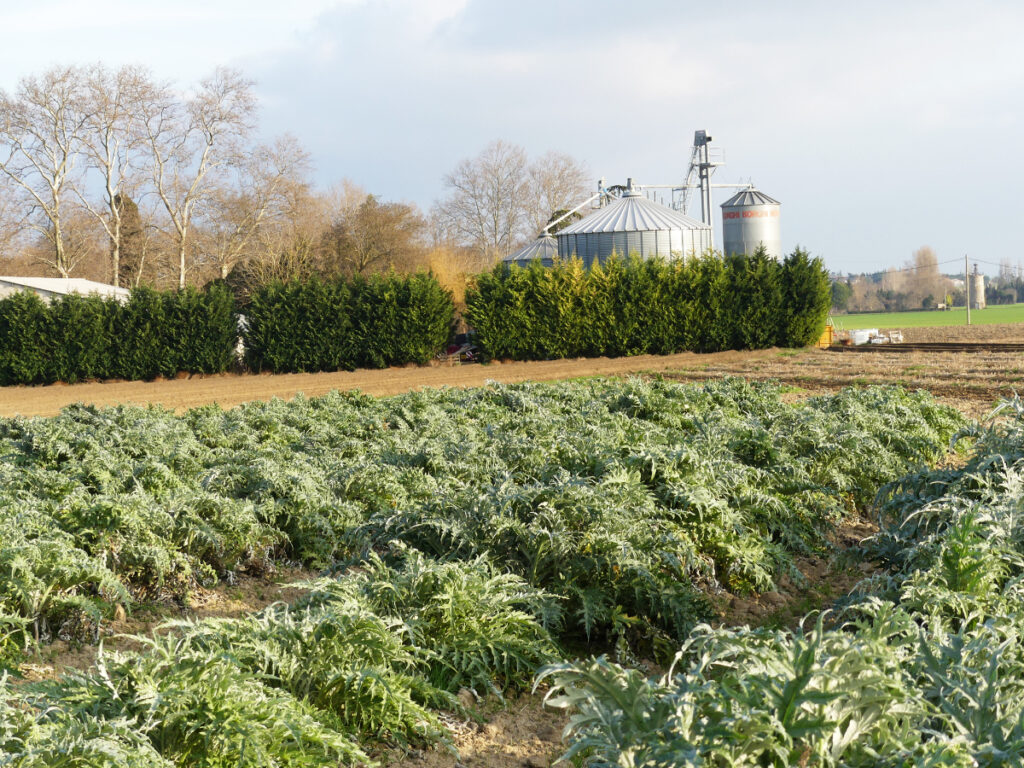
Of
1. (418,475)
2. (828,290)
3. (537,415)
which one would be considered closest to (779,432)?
(537,415)

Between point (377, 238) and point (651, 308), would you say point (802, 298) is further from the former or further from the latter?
point (377, 238)

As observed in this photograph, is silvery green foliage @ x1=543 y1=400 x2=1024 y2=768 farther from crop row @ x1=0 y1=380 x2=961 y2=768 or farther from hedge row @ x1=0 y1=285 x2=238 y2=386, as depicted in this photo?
hedge row @ x1=0 y1=285 x2=238 y2=386

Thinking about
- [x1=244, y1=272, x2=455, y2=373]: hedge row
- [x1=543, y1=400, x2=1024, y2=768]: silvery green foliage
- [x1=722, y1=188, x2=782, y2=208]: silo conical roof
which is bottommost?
[x1=543, y1=400, x2=1024, y2=768]: silvery green foliage

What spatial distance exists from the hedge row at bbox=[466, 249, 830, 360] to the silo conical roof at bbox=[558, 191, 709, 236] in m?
6.96

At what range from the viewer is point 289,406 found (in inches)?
495

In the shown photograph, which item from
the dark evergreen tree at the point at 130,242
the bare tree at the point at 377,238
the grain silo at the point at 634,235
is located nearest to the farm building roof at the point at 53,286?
the dark evergreen tree at the point at 130,242

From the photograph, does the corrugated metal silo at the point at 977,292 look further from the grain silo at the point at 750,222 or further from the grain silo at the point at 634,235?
the grain silo at the point at 634,235

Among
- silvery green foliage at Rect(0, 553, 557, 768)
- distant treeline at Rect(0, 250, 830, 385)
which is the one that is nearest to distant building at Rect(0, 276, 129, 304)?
distant treeline at Rect(0, 250, 830, 385)

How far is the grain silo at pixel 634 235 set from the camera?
35.7 meters

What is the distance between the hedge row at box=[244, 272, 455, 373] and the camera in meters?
28.9

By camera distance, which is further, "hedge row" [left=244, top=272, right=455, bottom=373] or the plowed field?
"hedge row" [left=244, top=272, right=455, bottom=373]

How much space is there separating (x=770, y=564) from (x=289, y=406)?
29.0 ft

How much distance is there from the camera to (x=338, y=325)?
28922 mm

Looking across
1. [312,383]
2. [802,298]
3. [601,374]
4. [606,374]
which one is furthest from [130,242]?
[802,298]
